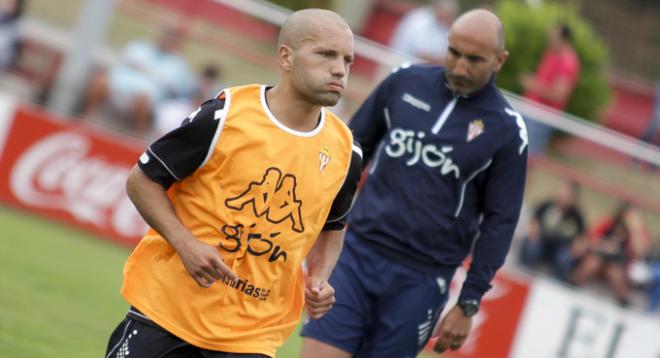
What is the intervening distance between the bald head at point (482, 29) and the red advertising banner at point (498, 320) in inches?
223

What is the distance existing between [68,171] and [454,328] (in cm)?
723

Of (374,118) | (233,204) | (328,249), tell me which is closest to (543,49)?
(374,118)

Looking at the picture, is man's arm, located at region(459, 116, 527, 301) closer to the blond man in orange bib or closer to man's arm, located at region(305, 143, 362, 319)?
man's arm, located at region(305, 143, 362, 319)

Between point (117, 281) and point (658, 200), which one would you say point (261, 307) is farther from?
point (658, 200)

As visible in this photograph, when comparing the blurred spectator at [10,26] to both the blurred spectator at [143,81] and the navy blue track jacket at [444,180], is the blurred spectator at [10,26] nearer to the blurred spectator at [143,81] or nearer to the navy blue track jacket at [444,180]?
the blurred spectator at [143,81]

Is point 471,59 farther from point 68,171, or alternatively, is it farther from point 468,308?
point 68,171

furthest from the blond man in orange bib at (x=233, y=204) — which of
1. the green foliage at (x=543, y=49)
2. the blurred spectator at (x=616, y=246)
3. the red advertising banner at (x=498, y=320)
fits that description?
the green foliage at (x=543, y=49)

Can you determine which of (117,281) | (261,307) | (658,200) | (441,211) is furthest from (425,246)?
(658,200)

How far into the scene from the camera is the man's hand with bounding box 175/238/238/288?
482cm

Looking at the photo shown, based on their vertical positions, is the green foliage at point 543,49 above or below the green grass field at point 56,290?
above

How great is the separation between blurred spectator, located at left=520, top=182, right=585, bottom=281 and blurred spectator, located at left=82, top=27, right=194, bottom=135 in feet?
12.7

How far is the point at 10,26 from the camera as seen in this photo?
13562 millimetres

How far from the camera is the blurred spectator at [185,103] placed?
13242 mm

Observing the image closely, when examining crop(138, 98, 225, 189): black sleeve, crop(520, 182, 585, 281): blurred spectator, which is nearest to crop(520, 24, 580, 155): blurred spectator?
crop(520, 182, 585, 281): blurred spectator
